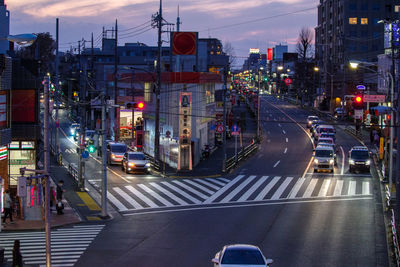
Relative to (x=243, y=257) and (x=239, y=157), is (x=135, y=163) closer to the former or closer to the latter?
(x=239, y=157)

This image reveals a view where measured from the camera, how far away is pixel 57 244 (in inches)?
945

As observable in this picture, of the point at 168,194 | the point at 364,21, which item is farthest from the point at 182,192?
the point at 364,21

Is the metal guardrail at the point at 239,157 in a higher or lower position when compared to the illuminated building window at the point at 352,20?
lower

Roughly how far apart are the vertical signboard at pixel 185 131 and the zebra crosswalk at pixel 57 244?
67.0ft

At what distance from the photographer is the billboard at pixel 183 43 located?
56625 mm

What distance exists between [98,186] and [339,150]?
29.1m

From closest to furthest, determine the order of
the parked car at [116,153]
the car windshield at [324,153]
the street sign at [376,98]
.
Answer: the street sign at [376,98] < the car windshield at [324,153] < the parked car at [116,153]

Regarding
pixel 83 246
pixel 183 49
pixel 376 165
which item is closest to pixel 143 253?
pixel 83 246

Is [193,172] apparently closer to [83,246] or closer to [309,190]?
[309,190]

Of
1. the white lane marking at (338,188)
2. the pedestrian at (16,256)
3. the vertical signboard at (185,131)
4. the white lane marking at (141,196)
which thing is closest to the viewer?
the pedestrian at (16,256)

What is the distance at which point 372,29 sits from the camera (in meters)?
111

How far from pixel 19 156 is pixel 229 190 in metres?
13.3

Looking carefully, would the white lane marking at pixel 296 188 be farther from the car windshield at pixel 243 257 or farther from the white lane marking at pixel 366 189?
the car windshield at pixel 243 257

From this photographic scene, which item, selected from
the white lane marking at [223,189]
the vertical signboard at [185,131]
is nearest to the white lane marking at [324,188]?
the white lane marking at [223,189]
